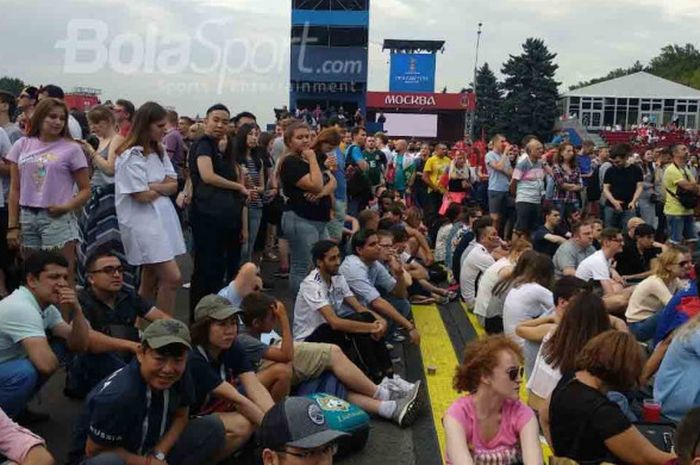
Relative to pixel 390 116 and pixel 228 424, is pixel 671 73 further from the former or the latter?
pixel 228 424

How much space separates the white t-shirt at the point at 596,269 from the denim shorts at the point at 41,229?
4.66 metres

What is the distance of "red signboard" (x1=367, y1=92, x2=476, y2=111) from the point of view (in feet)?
183

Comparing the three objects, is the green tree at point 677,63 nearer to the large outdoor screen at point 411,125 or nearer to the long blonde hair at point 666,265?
the large outdoor screen at point 411,125

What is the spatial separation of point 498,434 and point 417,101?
5353cm

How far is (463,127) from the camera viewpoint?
5759cm

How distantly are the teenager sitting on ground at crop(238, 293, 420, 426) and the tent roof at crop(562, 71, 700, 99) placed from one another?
7096 centimetres

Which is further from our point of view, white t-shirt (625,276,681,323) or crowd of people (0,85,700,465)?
white t-shirt (625,276,681,323)

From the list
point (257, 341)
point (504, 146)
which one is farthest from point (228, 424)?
point (504, 146)

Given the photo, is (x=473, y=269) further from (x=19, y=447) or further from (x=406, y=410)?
(x=19, y=447)

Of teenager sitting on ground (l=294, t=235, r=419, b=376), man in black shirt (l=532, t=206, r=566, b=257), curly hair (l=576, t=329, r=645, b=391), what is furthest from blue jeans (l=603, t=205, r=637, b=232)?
curly hair (l=576, t=329, r=645, b=391)

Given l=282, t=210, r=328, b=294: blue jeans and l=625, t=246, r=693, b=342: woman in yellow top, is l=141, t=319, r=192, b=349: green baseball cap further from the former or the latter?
l=625, t=246, r=693, b=342: woman in yellow top

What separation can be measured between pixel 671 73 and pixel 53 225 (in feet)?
403

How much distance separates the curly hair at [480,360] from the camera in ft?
12.0

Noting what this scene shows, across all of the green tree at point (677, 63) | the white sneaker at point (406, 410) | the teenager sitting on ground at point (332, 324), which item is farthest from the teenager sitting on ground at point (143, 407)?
the green tree at point (677, 63)
